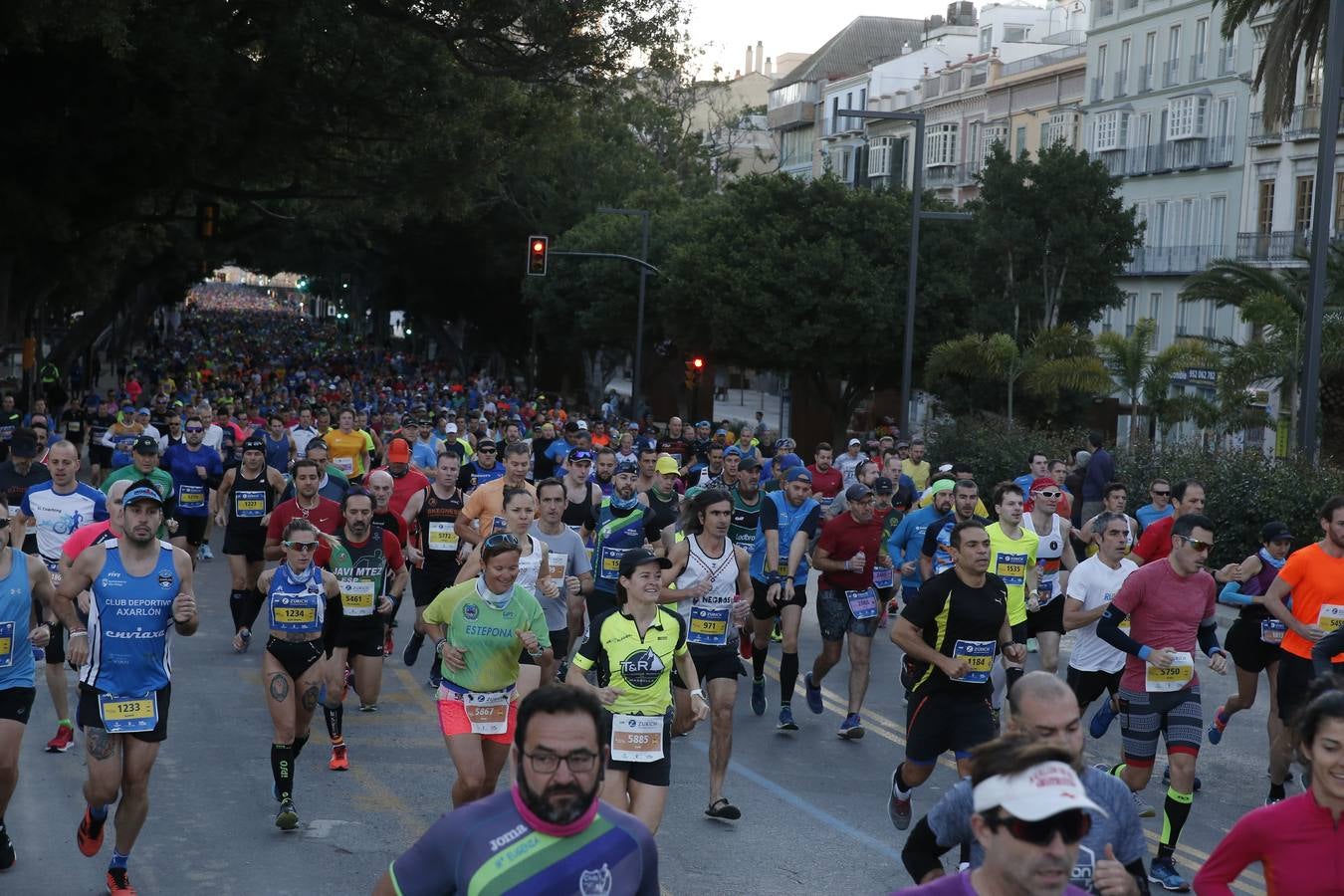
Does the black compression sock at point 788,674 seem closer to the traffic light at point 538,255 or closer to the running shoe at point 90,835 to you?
the running shoe at point 90,835

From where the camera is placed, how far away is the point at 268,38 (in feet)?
86.9

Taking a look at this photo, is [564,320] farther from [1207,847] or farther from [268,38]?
[1207,847]

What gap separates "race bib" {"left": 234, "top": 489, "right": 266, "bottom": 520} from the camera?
14.5 metres

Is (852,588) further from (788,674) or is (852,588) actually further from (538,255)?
(538,255)

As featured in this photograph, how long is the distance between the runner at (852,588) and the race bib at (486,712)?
4.17 m

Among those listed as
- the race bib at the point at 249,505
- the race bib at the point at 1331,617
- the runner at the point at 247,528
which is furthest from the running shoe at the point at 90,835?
the race bib at the point at 249,505

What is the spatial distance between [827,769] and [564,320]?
48626mm

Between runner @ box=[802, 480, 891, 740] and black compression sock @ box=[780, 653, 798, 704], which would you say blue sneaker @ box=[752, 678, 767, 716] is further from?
runner @ box=[802, 480, 891, 740]

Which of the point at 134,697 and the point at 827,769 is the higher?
the point at 134,697

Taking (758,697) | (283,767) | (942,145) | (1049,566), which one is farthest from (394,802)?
(942,145)

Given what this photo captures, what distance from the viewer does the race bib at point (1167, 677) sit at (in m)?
8.69

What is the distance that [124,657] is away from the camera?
786 cm

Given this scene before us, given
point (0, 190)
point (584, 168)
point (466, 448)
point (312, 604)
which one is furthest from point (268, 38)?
point (584, 168)

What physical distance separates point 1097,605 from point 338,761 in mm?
4702
